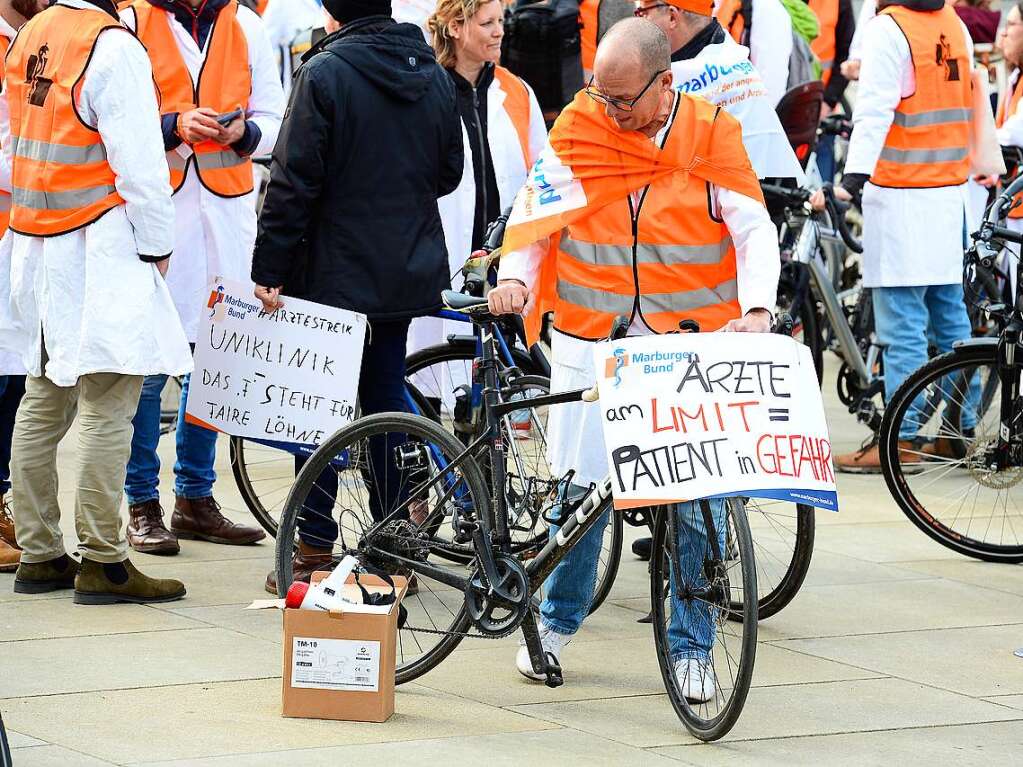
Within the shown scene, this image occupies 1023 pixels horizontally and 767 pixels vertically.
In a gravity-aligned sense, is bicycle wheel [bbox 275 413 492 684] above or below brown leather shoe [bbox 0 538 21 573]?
above

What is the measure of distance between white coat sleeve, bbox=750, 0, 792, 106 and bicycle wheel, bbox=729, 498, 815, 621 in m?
1.95

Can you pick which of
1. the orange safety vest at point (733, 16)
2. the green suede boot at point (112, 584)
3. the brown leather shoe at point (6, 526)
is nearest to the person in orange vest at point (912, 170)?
the orange safety vest at point (733, 16)

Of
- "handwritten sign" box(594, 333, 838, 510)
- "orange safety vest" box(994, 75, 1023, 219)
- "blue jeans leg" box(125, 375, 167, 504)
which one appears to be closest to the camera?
"handwritten sign" box(594, 333, 838, 510)

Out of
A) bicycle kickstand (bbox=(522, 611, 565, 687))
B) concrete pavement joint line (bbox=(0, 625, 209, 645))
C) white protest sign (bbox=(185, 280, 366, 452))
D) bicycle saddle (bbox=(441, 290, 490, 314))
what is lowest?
concrete pavement joint line (bbox=(0, 625, 209, 645))

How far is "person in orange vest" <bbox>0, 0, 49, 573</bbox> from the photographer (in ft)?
20.6

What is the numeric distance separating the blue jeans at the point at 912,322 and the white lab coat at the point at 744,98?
198 cm

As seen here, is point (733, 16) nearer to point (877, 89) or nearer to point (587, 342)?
point (877, 89)

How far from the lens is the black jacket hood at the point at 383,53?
5.84m

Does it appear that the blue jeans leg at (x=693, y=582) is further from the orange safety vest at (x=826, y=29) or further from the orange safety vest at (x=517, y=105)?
the orange safety vest at (x=826, y=29)

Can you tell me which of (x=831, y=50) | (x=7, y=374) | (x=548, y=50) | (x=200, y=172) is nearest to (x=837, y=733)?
(x=7, y=374)

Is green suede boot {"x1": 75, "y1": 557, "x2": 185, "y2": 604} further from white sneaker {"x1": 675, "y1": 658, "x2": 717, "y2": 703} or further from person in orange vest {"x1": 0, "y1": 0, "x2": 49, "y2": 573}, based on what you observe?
white sneaker {"x1": 675, "y1": 658, "x2": 717, "y2": 703}

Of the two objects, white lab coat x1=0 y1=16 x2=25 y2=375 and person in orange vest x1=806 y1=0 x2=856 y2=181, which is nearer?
white lab coat x1=0 y1=16 x2=25 y2=375

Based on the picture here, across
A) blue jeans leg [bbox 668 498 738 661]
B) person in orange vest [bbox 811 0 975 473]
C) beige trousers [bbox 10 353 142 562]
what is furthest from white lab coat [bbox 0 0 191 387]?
person in orange vest [bbox 811 0 975 473]

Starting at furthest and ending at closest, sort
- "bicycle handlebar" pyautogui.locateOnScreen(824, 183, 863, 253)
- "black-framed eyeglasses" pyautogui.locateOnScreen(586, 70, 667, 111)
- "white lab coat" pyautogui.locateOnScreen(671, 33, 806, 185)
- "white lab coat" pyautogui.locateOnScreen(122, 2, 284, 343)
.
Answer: "bicycle handlebar" pyautogui.locateOnScreen(824, 183, 863, 253)
"white lab coat" pyautogui.locateOnScreen(122, 2, 284, 343)
"white lab coat" pyautogui.locateOnScreen(671, 33, 806, 185)
"black-framed eyeglasses" pyautogui.locateOnScreen(586, 70, 667, 111)
